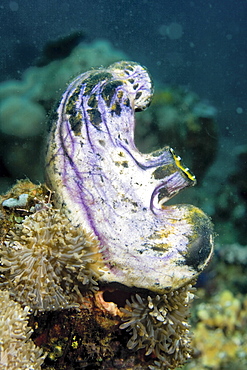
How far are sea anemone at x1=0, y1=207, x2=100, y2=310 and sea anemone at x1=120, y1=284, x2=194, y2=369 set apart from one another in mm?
487

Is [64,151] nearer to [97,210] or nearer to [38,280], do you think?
[97,210]

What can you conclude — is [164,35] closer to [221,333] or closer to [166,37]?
[166,37]

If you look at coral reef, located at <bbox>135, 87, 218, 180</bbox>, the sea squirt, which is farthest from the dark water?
the sea squirt

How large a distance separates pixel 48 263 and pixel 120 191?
2.44 feet

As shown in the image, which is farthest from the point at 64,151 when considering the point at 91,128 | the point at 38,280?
the point at 38,280

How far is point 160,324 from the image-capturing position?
2.09 metres

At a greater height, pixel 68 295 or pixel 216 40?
pixel 216 40

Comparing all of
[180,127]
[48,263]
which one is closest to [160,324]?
[48,263]

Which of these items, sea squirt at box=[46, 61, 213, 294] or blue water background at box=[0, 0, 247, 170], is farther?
blue water background at box=[0, 0, 247, 170]

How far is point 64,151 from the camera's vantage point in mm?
2127

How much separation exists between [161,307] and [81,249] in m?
0.83

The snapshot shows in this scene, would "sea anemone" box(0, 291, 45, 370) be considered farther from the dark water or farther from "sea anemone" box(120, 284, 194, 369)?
the dark water

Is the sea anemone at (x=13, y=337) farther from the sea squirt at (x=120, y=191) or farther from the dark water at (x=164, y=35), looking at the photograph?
the dark water at (x=164, y=35)

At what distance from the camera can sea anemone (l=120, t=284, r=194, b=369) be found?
6.72ft
